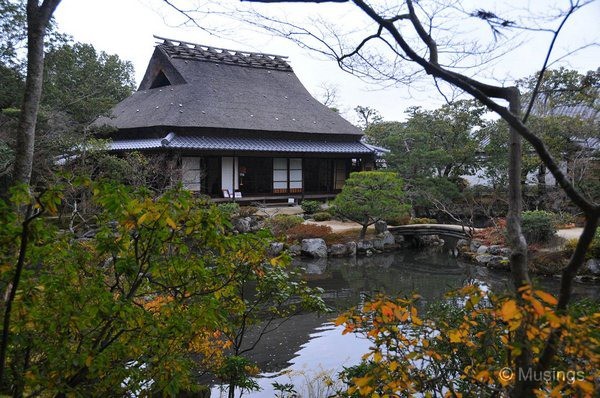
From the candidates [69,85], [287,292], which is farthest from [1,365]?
[69,85]

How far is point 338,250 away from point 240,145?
20.5ft

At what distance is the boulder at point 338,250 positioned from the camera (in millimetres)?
14211

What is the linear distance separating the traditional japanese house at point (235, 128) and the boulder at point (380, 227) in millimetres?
4846

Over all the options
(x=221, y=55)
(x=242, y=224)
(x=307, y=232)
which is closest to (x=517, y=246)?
(x=307, y=232)

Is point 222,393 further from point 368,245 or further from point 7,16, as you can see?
point 7,16

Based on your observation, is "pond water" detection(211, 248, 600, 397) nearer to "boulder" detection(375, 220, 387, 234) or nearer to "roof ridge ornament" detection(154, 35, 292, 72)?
"boulder" detection(375, 220, 387, 234)

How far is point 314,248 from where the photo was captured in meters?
14.0

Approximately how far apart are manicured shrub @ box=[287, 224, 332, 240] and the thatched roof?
5561 mm

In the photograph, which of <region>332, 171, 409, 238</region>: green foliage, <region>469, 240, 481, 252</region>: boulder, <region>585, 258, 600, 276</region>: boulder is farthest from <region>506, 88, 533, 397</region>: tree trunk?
<region>469, 240, 481, 252</region>: boulder

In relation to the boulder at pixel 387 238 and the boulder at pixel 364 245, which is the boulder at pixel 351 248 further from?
the boulder at pixel 387 238

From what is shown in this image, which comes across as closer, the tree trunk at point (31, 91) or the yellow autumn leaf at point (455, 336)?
the yellow autumn leaf at point (455, 336)

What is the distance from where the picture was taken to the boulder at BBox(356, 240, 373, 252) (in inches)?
580

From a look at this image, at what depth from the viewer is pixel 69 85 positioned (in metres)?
22.2

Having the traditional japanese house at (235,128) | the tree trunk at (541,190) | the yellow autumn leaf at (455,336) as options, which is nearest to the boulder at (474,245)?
the tree trunk at (541,190)
